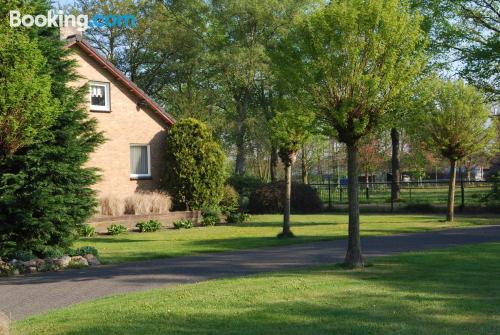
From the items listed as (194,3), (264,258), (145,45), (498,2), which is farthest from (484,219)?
(145,45)

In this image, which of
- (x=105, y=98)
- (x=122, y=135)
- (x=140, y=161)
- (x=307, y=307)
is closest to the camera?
(x=307, y=307)

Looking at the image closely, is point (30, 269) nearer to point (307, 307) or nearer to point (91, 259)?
point (91, 259)

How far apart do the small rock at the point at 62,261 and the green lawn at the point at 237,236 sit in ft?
3.17

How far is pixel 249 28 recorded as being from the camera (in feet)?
127

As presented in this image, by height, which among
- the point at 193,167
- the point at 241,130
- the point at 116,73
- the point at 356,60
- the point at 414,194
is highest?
the point at 116,73

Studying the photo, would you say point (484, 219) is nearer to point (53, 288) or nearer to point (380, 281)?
point (380, 281)

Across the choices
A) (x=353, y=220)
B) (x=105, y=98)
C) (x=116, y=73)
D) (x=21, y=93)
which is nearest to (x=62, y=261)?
(x=21, y=93)

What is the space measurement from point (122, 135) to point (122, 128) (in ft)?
1.02

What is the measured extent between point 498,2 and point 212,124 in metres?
21.5

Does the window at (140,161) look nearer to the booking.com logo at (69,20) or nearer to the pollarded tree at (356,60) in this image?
the booking.com logo at (69,20)

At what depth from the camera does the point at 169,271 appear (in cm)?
1225

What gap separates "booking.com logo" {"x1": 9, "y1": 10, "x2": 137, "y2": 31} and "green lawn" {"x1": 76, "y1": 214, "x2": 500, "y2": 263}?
587 centimetres

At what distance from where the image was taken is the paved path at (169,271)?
9844mm

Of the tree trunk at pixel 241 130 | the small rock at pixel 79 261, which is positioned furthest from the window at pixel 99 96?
the tree trunk at pixel 241 130
